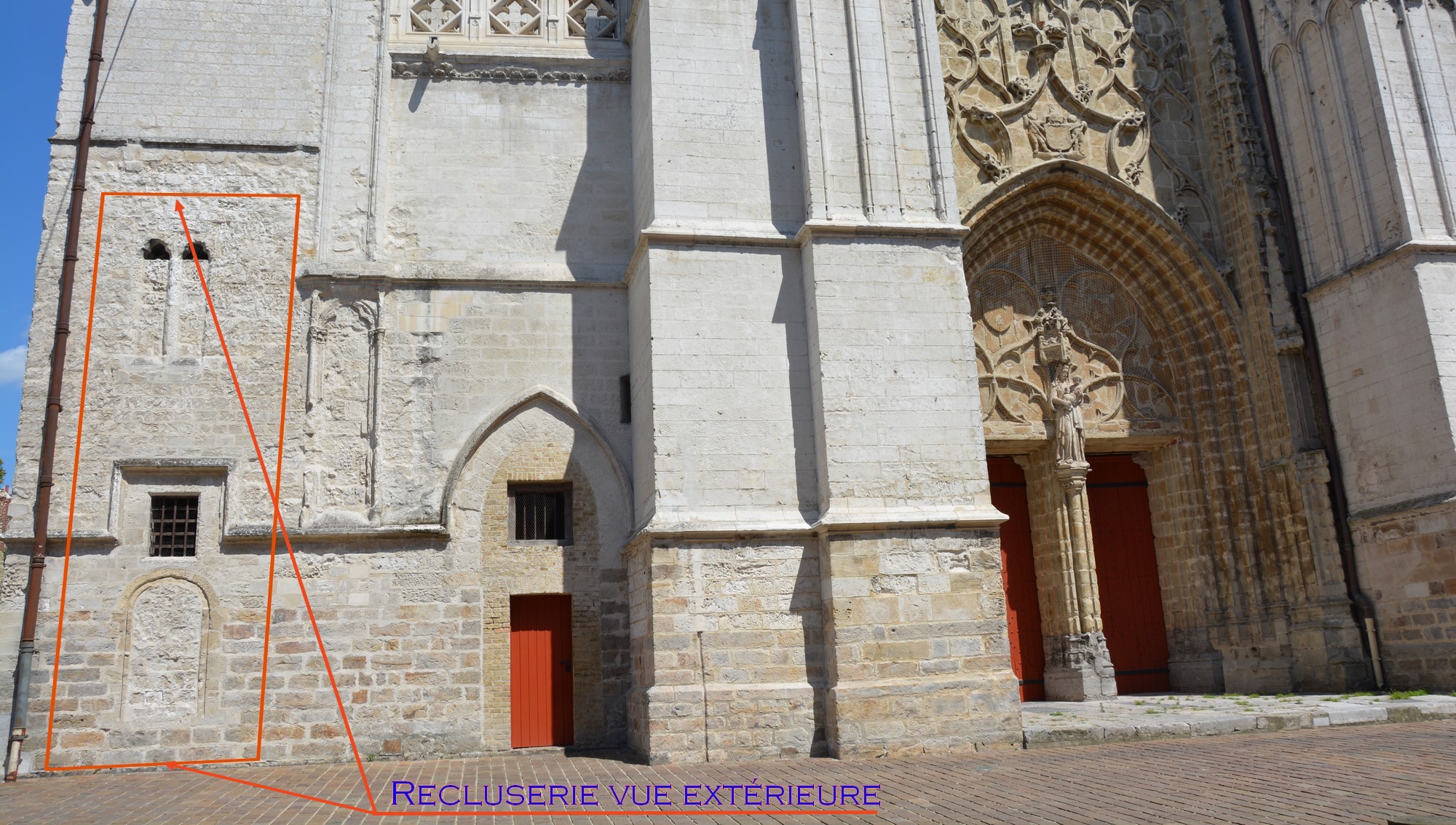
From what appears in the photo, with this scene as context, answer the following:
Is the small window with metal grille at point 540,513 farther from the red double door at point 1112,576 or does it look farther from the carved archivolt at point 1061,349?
the red double door at point 1112,576

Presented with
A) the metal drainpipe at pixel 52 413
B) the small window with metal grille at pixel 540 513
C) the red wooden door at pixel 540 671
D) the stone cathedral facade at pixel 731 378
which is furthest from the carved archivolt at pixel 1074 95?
the metal drainpipe at pixel 52 413

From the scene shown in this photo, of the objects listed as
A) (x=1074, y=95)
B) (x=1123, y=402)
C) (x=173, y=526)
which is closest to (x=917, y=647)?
(x=1123, y=402)

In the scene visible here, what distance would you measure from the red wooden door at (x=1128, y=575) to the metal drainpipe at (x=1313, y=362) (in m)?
1.95

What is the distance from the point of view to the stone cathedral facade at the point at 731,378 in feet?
28.8

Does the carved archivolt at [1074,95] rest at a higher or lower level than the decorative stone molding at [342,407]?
higher

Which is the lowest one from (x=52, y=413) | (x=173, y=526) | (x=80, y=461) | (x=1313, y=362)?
(x=173, y=526)

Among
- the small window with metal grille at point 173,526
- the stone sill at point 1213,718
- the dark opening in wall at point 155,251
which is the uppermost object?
the dark opening in wall at point 155,251

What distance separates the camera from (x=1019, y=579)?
1191 centimetres

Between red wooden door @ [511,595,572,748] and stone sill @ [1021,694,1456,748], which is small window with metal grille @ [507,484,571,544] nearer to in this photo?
red wooden door @ [511,595,572,748]

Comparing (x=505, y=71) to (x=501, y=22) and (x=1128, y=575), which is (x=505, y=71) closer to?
(x=501, y=22)

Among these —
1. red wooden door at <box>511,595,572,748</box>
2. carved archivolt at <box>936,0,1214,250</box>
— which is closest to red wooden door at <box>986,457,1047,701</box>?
carved archivolt at <box>936,0,1214,250</box>

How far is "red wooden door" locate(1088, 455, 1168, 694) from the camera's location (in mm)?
11992

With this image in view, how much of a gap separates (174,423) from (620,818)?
5.97 m

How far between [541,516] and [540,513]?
0.08ft
